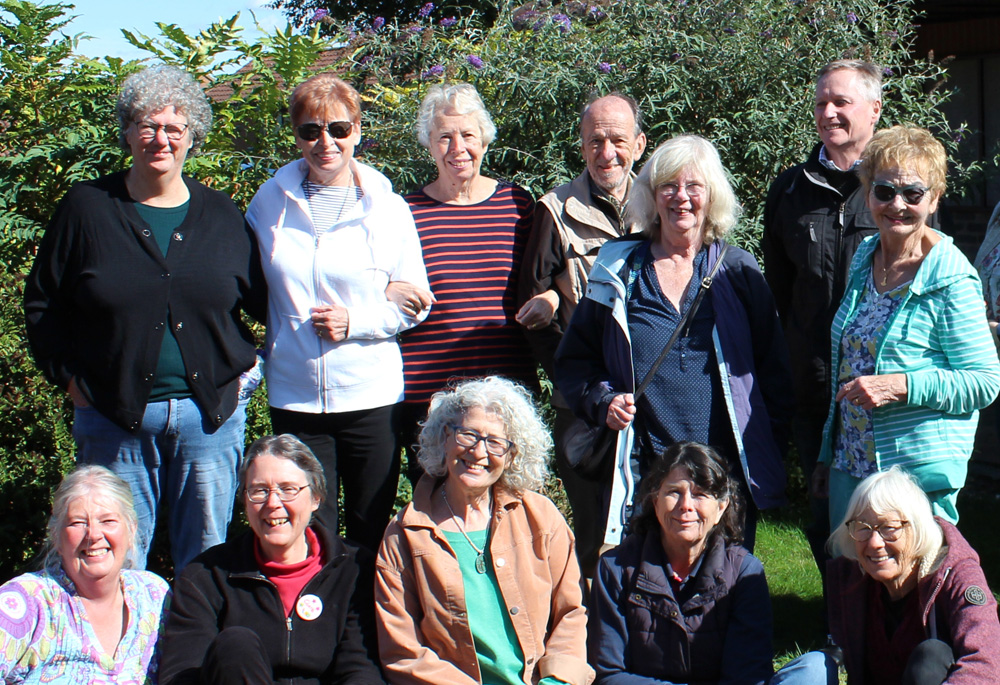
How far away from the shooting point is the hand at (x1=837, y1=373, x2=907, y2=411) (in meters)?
3.31

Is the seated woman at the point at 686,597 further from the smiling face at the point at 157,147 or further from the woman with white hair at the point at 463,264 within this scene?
the smiling face at the point at 157,147

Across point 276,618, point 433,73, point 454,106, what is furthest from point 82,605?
point 433,73

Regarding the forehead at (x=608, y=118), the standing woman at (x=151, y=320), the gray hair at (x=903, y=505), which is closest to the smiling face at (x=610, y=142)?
the forehead at (x=608, y=118)

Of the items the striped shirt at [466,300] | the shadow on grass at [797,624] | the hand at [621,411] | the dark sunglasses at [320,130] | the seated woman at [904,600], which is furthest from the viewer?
the shadow on grass at [797,624]

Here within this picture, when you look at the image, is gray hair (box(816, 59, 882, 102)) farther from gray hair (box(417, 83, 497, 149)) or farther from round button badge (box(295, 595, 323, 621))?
round button badge (box(295, 595, 323, 621))

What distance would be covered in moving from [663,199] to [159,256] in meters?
1.64

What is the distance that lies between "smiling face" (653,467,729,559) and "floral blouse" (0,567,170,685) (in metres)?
1.62

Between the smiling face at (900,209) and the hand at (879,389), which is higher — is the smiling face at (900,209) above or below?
above

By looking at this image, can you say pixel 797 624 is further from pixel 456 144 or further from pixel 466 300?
pixel 456 144

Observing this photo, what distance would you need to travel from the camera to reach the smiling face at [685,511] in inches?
129

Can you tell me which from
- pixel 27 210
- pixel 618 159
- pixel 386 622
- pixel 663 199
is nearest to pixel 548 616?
pixel 386 622

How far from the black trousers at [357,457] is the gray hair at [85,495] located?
0.64m

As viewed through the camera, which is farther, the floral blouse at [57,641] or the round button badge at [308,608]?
the round button badge at [308,608]

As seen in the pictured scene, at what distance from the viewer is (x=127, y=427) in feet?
11.4
